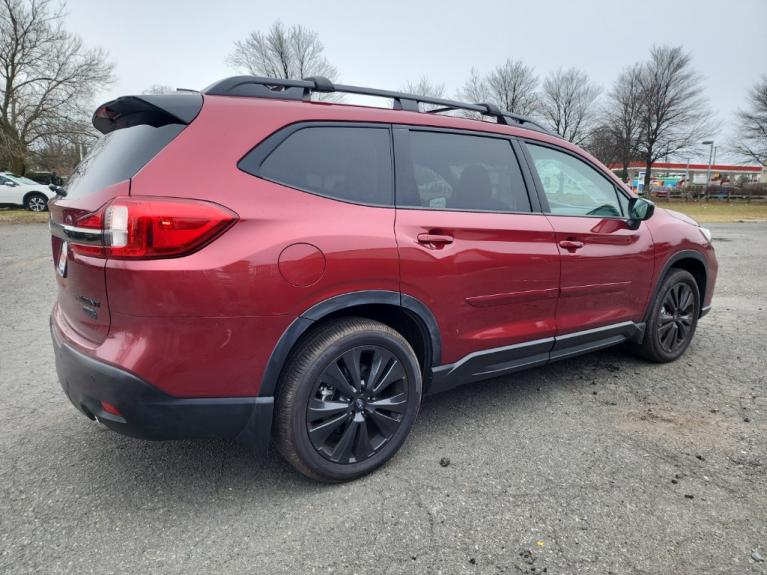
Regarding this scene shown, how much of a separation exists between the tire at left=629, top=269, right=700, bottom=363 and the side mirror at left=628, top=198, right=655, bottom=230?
2.07 ft

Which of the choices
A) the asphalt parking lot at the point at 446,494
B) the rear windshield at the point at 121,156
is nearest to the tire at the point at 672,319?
the asphalt parking lot at the point at 446,494

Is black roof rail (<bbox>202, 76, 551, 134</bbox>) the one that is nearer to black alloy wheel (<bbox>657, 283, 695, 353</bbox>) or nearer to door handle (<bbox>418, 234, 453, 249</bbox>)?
door handle (<bbox>418, 234, 453, 249</bbox>)

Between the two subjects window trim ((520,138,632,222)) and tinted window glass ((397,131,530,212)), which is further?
window trim ((520,138,632,222))

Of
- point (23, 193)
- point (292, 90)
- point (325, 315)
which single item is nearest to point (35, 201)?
point (23, 193)

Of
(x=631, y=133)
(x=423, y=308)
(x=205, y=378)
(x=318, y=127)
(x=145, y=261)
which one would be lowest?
(x=205, y=378)

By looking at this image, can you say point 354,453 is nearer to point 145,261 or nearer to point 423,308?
point 423,308

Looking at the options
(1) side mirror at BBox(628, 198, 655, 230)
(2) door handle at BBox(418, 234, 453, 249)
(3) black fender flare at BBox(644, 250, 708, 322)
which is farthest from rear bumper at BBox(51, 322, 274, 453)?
(3) black fender flare at BBox(644, 250, 708, 322)

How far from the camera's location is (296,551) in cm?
200

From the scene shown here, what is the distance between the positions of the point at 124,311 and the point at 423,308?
1336 millimetres

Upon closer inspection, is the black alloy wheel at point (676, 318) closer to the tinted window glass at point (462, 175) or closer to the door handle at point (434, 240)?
the tinted window glass at point (462, 175)

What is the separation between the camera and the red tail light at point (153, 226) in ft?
6.27

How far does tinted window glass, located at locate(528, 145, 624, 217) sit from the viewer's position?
3.29 metres

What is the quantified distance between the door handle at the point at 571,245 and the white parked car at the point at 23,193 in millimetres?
22888

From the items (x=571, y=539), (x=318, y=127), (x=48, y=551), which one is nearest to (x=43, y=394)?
(x=48, y=551)
